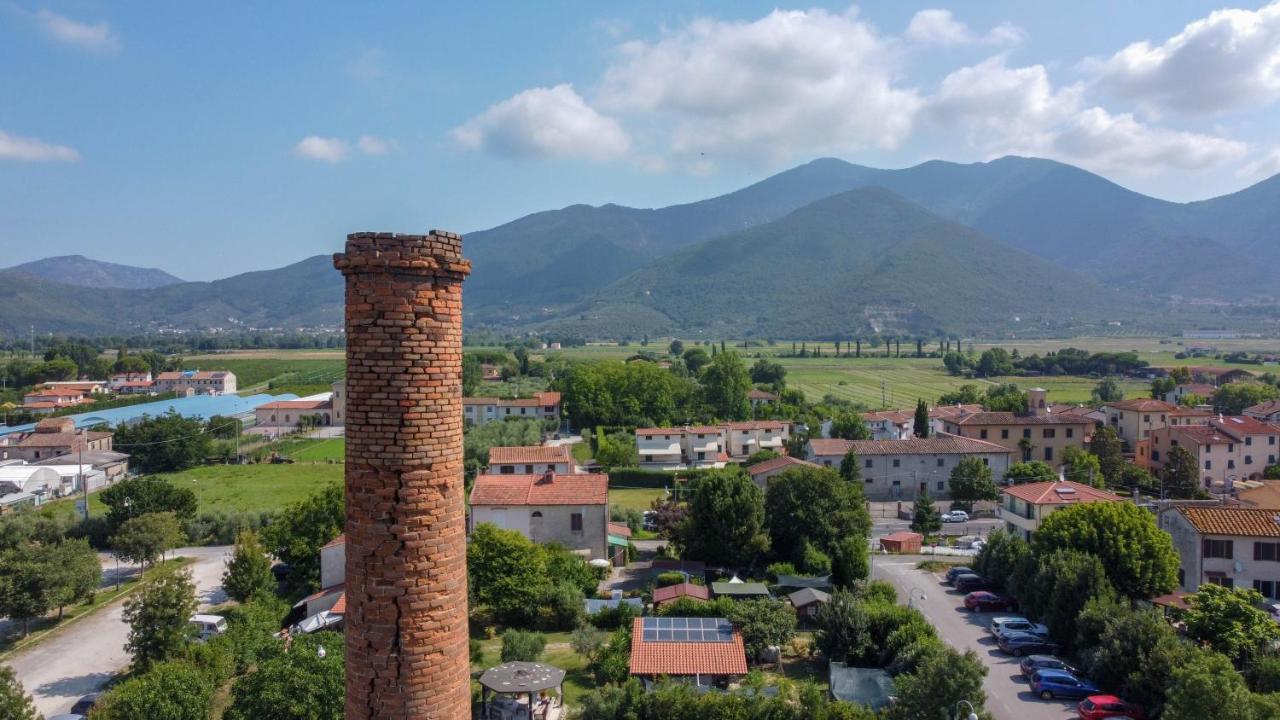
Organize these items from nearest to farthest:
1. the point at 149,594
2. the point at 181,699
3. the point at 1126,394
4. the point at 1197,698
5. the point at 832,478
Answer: the point at 1197,698, the point at 181,699, the point at 149,594, the point at 832,478, the point at 1126,394

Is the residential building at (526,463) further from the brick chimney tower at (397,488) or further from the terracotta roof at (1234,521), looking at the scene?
the brick chimney tower at (397,488)

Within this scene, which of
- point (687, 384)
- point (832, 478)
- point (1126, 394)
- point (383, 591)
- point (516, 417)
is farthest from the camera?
point (1126, 394)

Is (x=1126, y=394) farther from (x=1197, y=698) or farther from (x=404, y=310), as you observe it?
(x=404, y=310)

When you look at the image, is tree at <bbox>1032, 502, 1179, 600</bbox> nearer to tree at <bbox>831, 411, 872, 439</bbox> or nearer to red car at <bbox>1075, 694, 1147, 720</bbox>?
red car at <bbox>1075, 694, 1147, 720</bbox>

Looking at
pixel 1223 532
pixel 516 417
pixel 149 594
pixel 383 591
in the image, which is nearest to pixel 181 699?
pixel 149 594

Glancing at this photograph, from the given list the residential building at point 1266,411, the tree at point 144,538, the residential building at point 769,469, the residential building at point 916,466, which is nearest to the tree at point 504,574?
the tree at point 144,538

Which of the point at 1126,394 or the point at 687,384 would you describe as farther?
the point at 1126,394

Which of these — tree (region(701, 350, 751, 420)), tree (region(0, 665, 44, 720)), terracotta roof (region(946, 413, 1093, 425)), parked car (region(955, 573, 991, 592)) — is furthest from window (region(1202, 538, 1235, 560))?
tree (region(701, 350, 751, 420))
